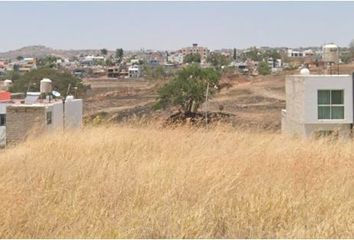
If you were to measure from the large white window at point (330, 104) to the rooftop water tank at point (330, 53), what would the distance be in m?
1.95

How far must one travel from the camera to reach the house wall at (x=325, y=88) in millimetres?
23062

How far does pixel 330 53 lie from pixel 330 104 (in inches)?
96.1

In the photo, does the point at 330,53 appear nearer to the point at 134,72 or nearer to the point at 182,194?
the point at 182,194

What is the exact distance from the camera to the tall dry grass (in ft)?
14.8

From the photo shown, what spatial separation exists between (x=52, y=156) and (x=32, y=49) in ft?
582

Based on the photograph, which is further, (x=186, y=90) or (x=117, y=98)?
(x=117, y=98)

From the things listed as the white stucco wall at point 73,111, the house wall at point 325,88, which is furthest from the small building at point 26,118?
the house wall at point 325,88

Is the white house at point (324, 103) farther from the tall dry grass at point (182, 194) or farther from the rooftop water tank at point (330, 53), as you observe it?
the tall dry grass at point (182, 194)

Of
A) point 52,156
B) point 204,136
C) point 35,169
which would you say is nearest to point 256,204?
point 35,169

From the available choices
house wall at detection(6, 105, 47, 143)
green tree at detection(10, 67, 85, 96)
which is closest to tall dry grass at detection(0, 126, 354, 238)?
house wall at detection(6, 105, 47, 143)

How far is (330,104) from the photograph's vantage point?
23609 mm

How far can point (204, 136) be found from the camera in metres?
10.1

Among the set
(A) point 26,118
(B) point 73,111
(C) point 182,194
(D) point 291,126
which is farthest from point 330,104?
(C) point 182,194

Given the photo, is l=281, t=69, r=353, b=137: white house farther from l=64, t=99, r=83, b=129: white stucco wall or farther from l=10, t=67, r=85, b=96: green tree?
l=10, t=67, r=85, b=96: green tree
